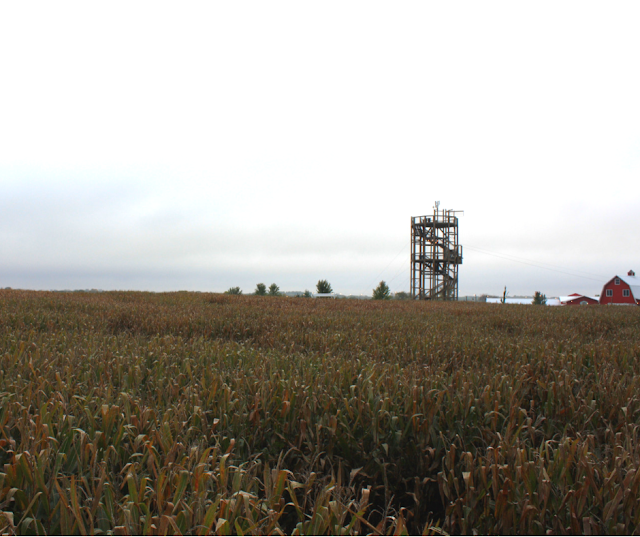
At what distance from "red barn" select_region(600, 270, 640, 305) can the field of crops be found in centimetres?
6699

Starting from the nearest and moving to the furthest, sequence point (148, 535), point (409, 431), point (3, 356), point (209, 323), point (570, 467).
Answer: point (148, 535)
point (570, 467)
point (409, 431)
point (3, 356)
point (209, 323)

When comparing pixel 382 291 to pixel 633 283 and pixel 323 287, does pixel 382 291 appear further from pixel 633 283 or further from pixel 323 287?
pixel 633 283

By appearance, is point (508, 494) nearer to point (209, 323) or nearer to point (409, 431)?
point (409, 431)

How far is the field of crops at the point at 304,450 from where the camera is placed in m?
1.70

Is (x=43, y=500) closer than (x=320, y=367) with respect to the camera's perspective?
Yes

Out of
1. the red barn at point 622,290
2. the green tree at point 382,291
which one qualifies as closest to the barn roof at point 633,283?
the red barn at point 622,290

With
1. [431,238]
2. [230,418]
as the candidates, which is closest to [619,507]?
[230,418]

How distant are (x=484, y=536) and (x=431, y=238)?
127 feet

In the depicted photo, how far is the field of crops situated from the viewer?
5.59ft

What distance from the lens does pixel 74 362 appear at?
428 cm

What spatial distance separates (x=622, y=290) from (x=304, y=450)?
2857 inches

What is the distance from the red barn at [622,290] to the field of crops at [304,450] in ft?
220

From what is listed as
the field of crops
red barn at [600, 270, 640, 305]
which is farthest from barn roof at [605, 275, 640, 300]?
the field of crops

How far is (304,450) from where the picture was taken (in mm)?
2719
